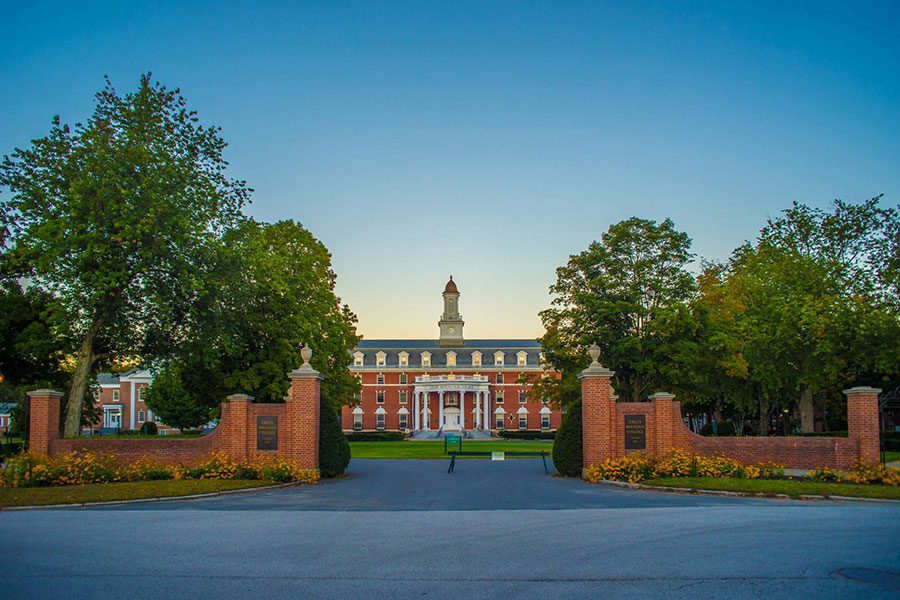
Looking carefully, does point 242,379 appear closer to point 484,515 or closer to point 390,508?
point 390,508

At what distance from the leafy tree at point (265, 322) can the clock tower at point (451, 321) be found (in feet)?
180

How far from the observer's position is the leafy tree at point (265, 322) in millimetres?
26562

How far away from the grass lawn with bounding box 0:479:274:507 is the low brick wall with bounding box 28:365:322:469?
60.8 inches

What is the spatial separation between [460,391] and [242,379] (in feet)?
185

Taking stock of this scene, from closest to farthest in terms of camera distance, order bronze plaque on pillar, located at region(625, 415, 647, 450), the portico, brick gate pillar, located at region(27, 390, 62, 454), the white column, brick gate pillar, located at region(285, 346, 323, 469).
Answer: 1. brick gate pillar, located at region(27, 390, 62, 454)
2. brick gate pillar, located at region(285, 346, 323, 469)
3. bronze plaque on pillar, located at region(625, 415, 647, 450)
4. the white column
5. the portico

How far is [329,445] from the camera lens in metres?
21.9

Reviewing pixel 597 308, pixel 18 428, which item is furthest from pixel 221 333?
pixel 18 428

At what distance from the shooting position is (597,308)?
36.3 metres

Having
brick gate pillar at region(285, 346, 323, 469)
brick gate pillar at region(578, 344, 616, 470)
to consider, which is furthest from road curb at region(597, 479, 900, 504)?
brick gate pillar at region(285, 346, 323, 469)

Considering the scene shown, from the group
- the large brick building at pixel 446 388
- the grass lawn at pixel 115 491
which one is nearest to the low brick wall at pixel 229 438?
the grass lawn at pixel 115 491

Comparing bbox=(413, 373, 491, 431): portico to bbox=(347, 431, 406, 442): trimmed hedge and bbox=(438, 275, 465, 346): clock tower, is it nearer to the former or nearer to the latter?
bbox=(438, 275, 465, 346): clock tower

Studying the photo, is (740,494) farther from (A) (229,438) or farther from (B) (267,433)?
(A) (229,438)

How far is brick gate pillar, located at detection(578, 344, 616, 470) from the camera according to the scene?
2112 centimetres

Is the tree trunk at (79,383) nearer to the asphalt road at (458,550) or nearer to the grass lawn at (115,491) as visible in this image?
the grass lawn at (115,491)
